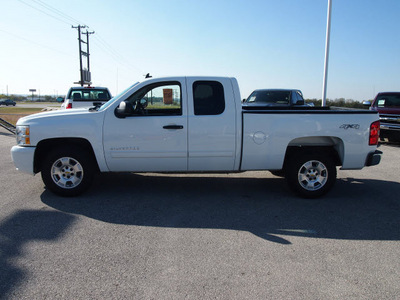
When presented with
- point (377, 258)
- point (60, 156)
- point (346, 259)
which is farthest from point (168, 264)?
point (60, 156)

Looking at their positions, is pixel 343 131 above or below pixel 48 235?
above

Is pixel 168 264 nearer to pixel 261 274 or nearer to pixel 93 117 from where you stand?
pixel 261 274

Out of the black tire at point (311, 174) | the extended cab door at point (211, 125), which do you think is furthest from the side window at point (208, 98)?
the black tire at point (311, 174)

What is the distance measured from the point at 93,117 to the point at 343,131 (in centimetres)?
403

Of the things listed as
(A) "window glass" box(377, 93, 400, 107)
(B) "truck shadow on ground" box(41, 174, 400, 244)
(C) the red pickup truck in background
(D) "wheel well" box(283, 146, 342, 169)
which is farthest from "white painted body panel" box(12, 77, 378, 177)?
(A) "window glass" box(377, 93, 400, 107)

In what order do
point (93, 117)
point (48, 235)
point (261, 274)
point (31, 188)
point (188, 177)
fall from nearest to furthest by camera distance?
point (261, 274)
point (48, 235)
point (93, 117)
point (31, 188)
point (188, 177)

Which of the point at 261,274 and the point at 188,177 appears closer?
the point at 261,274

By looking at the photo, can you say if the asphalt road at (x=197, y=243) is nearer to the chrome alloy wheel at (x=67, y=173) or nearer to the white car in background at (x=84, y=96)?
the chrome alloy wheel at (x=67, y=173)

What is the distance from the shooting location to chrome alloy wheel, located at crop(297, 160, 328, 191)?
550 centimetres

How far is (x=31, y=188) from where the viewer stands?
5.88m

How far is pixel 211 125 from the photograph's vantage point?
17.2 feet

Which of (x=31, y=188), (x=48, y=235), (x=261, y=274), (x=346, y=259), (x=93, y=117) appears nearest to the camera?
(x=261, y=274)

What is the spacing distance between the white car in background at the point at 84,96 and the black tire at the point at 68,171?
6.81 m

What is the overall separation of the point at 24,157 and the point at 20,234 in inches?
64.1
